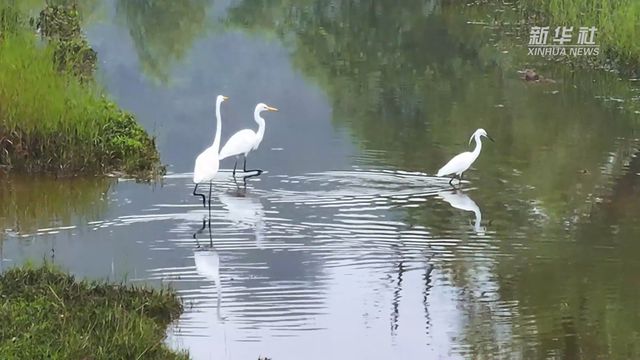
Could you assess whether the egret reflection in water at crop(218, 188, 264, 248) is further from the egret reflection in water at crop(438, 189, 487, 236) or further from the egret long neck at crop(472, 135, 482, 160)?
the egret long neck at crop(472, 135, 482, 160)

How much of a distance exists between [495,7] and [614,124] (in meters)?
14.6

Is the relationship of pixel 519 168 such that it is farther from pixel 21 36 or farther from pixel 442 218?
pixel 21 36

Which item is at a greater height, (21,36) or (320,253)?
(21,36)

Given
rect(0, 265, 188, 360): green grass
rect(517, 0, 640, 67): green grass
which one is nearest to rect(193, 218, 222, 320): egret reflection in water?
rect(0, 265, 188, 360): green grass

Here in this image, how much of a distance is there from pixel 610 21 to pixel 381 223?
11595 millimetres

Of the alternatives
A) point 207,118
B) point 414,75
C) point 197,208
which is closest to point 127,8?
point 414,75

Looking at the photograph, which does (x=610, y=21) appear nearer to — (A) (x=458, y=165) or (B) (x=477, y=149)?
(B) (x=477, y=149)

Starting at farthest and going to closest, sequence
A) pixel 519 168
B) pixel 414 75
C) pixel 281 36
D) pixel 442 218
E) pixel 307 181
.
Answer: pixel 281 36, pixel 414 75, pixel 519 168, pixel 307 181, pixel 442 218

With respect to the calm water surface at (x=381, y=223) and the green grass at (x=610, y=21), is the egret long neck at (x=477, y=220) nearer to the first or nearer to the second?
the calm water surface at (x=381, y=223)

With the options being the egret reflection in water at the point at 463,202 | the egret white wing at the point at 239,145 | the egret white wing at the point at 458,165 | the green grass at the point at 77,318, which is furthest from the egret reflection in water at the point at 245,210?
the green grass at the point at 77,318

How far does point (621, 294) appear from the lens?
312 inches

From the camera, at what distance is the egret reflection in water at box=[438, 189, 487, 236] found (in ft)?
32.2

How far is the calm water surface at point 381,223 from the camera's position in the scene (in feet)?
23.5

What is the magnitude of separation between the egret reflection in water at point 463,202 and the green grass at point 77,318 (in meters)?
3.66
